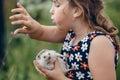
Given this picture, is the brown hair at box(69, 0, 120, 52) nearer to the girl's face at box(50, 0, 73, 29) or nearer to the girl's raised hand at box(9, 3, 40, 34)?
the girl's face at box(50, 0, 73, 29)

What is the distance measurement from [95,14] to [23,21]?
580 millimetres

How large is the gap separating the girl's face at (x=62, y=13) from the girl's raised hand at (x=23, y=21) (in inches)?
8.9

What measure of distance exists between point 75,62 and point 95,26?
0.33 metres

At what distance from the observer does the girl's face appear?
555cm

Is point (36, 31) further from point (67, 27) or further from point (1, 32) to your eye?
point (1, 32)

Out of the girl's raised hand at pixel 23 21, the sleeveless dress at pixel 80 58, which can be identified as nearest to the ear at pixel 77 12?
the sleeveless dress at pixel 80 58

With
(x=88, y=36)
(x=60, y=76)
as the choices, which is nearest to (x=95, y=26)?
(x=88, y=36)

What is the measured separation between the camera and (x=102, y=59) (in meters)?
5.36

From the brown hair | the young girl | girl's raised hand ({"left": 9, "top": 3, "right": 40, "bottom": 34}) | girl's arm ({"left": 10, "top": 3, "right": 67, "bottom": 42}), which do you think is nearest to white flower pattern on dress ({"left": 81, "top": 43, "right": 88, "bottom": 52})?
the young girl

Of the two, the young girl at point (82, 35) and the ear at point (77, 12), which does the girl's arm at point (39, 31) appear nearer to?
the young girl at point (82, 35)

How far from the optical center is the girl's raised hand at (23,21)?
554 centimetres

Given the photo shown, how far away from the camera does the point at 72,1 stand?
556cm

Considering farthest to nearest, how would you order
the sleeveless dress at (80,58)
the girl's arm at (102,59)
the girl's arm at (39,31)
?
the girl's arm at (39,31)
the sleeveless dress at (80,58)
the girl's arm at (102,59)

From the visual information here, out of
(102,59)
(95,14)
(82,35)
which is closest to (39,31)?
(82,35)
